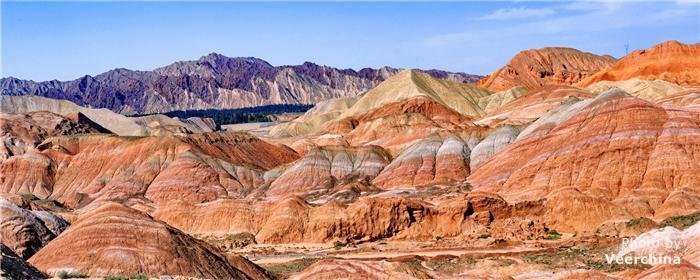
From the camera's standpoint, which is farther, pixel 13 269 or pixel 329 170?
pixel 329 170

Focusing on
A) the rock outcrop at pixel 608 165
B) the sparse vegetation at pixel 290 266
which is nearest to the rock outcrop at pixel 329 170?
the rock outcrop at pixel 608 165

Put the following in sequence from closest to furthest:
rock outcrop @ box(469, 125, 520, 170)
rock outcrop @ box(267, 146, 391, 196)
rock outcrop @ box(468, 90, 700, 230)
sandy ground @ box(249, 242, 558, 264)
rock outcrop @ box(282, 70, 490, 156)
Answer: sandy ground @ box(249, 242, 558, 264)
rock outcrop @ box(468, 90, 700, 230)
rock outcrop @ box(469, 125, 520, 170)
rock outcrop @ box(267, 146, 391, 196)
rock outcrop @ box(282, 70, 490, 156)

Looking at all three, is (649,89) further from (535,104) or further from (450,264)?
(450,264)

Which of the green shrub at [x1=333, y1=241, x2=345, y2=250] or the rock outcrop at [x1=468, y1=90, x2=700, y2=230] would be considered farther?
the rock outcrop at [x1=468, y1=90, x2=700, y2=230]

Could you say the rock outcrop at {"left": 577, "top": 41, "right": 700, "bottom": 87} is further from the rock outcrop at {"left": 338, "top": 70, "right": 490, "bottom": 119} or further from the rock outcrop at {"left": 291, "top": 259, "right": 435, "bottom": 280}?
the rock outcrop at {"left": 291, "top": 259, "right": 435, "bottom": 280}

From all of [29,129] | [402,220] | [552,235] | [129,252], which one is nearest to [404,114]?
[29,129]

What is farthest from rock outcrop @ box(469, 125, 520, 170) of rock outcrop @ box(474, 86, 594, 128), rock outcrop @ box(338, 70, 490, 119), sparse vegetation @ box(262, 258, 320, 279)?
rock outcrop @ box(338, 70, 490, 119)

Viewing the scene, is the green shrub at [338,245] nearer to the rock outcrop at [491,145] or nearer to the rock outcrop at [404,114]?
the rock outcrop at [491,145]
